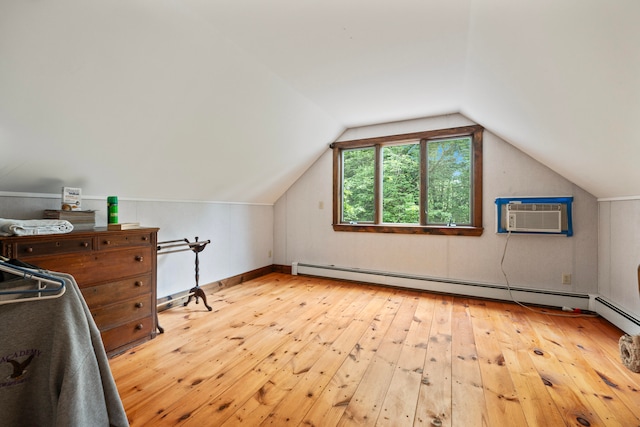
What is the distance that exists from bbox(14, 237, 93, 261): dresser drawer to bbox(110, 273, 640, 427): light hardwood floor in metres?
0.81

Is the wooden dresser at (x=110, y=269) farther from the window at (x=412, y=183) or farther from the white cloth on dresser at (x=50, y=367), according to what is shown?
the window at (x=412, y=183)

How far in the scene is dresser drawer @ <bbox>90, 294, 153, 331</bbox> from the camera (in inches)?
74.3

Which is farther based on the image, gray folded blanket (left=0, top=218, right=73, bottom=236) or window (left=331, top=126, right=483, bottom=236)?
window (left=331, top=126, right=483, bottom=236)

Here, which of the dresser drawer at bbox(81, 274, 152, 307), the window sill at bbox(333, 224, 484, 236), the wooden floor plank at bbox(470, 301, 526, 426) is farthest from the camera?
the window sill at bbox(333, 224, 484, 236)

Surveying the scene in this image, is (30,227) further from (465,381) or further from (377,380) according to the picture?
(465,381)

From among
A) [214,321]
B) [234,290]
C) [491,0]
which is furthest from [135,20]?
[234,290]

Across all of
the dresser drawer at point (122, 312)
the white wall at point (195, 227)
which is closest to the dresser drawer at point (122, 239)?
the dresser drawer at point (122, 312)

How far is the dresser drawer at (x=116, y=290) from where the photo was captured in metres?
1.85

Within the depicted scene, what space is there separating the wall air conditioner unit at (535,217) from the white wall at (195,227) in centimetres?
331

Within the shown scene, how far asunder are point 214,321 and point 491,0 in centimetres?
302

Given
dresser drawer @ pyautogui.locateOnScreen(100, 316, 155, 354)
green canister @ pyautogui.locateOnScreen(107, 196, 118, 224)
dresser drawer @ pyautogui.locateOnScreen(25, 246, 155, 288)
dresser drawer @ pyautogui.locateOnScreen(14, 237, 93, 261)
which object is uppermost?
green canister @ pyautogui.locateOnScreen(107, 196, 118, 224)

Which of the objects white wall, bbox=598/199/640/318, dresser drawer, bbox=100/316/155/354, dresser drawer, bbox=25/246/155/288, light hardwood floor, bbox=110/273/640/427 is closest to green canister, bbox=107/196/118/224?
dresser drawer, bbox=25/246/155/288

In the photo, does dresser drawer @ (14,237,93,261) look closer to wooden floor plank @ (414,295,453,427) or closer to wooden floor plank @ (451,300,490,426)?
wooden floor plank @ (414,295,453,427)

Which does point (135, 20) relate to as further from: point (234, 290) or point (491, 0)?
point (234, 290)
